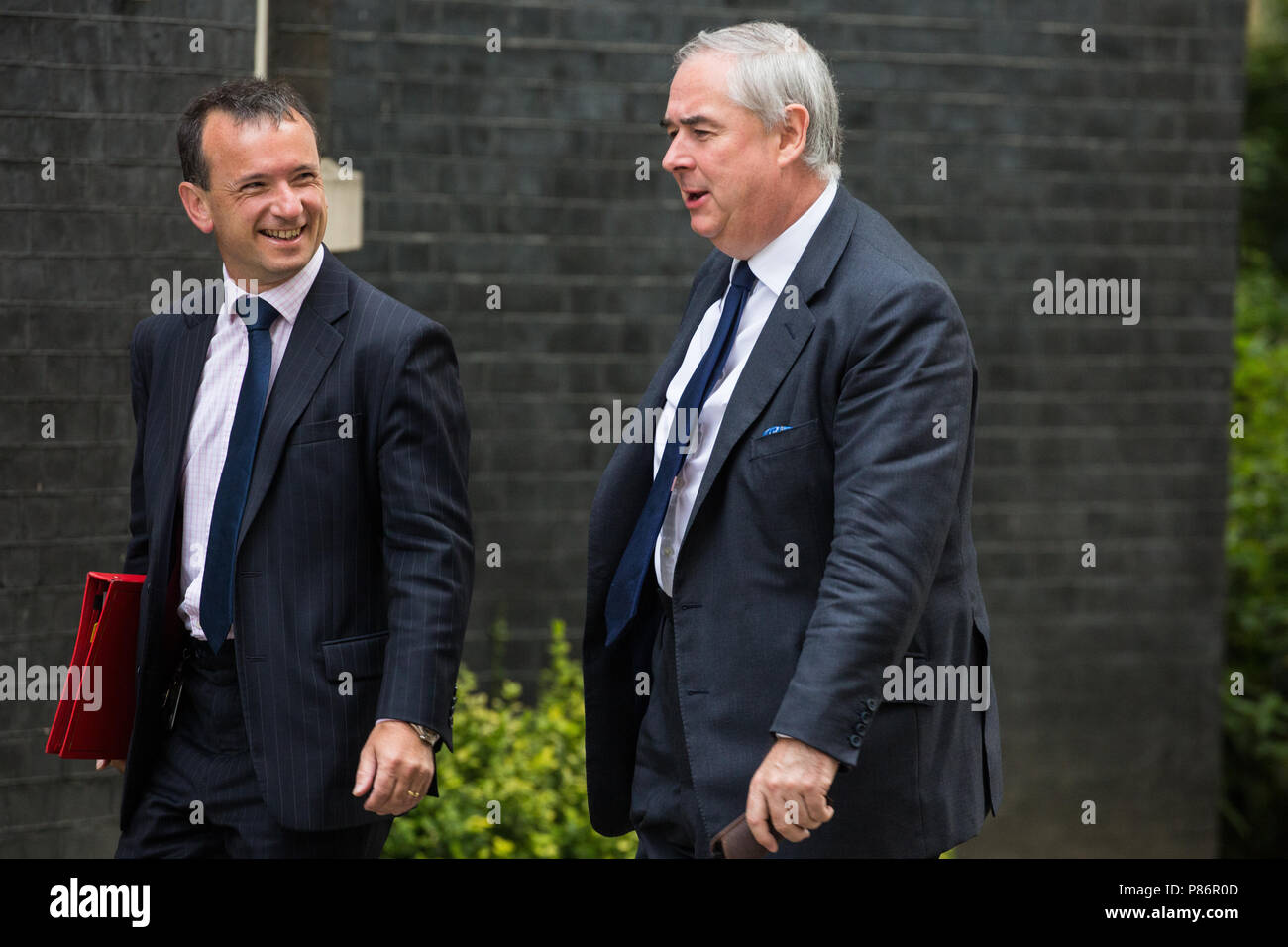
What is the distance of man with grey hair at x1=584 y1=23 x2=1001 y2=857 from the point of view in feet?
8.86

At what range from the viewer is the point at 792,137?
9.86 ft

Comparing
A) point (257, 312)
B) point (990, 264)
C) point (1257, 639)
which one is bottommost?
point (1257, 639)

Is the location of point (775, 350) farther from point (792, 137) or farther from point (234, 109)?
point (234, 109)

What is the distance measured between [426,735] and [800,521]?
85 cm

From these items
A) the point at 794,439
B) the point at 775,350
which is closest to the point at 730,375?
the point at 775,350

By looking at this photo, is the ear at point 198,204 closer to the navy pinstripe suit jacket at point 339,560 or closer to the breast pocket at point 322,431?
the navy pinstripe suit jacket at point 339,560

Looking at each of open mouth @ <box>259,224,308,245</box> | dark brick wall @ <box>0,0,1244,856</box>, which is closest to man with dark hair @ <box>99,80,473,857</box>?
open mouth @ <box>259,224,308,245</box>

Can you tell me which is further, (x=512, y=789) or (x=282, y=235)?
(x=512, y=789)

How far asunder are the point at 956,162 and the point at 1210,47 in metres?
1.23

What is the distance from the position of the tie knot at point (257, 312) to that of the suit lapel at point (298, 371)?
0.20ft

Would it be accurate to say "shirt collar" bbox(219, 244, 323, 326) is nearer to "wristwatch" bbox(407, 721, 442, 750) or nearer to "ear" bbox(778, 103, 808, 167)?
"wristwatch" bbox(407, 721, 442, 750)

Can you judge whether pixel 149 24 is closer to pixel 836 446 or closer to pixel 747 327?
pixel 747 327

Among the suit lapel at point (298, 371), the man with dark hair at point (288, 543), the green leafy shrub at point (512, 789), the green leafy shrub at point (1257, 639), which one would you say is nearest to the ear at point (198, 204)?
the man with dark hair at point (288, 543)
